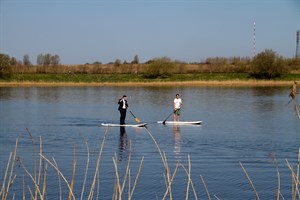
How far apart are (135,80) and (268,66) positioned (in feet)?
63.9

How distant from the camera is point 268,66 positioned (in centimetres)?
8425

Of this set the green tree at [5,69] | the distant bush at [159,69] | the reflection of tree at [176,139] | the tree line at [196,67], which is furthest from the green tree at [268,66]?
the reflection of tree at [176,139]

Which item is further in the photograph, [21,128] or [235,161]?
[21,128]

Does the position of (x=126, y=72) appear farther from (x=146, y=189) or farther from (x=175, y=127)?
(x=146, y=189)

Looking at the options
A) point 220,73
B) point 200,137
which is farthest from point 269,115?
point 220,73

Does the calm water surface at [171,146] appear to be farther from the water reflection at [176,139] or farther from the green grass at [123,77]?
the green grass at [123,77]

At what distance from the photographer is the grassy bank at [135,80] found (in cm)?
7962

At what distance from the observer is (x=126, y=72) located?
3708 inches

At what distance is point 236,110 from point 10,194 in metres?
25.3

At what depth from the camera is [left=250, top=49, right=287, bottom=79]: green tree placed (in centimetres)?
8384

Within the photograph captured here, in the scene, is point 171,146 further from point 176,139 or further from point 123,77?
point 123,77

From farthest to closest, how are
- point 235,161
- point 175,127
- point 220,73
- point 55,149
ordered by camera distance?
point 220,73 < point 175,127 < point 55,149 < point 235,161

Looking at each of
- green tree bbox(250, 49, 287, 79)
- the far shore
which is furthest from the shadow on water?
green tree bbox(250, 49, 287, 79)

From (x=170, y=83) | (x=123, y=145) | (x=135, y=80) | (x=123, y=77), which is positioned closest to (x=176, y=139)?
(x=123, y=145)
